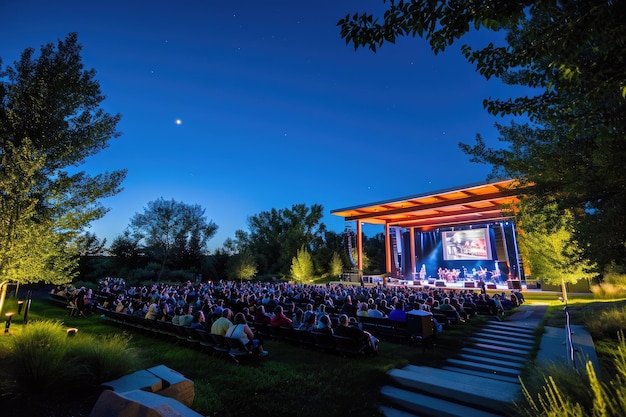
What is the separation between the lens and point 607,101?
557 cm

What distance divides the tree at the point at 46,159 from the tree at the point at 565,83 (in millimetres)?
10135

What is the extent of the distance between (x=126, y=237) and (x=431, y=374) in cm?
3793

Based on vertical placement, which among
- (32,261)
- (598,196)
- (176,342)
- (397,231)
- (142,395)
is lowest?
(176,342)

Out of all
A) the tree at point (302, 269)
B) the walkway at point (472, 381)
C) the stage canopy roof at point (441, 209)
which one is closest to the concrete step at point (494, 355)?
the walkway at point (472, 381)

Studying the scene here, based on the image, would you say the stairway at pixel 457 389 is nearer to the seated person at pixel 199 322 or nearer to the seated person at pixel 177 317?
the seated person at pixel 199 322

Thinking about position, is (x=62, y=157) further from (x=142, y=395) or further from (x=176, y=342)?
(x=142, y=395)

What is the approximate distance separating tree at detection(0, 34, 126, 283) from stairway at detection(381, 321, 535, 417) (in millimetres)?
10098

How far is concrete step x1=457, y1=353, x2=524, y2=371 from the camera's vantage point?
7.36 metres

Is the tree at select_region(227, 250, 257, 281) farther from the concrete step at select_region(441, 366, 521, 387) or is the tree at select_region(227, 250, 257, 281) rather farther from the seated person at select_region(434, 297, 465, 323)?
the concrete step at select_region(441, 366, 521, 387)

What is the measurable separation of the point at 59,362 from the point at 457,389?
6.32 meters

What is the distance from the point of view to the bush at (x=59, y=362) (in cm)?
438

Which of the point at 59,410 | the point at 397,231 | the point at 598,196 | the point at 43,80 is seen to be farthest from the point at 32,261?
the point at 397,231

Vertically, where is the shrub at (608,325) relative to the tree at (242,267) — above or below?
below

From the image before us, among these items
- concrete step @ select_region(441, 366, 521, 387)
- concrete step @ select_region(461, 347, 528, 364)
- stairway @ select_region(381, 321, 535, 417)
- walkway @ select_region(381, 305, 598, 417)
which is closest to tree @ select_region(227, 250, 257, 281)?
walkway @ select_region(381, 305, 598, 417)
